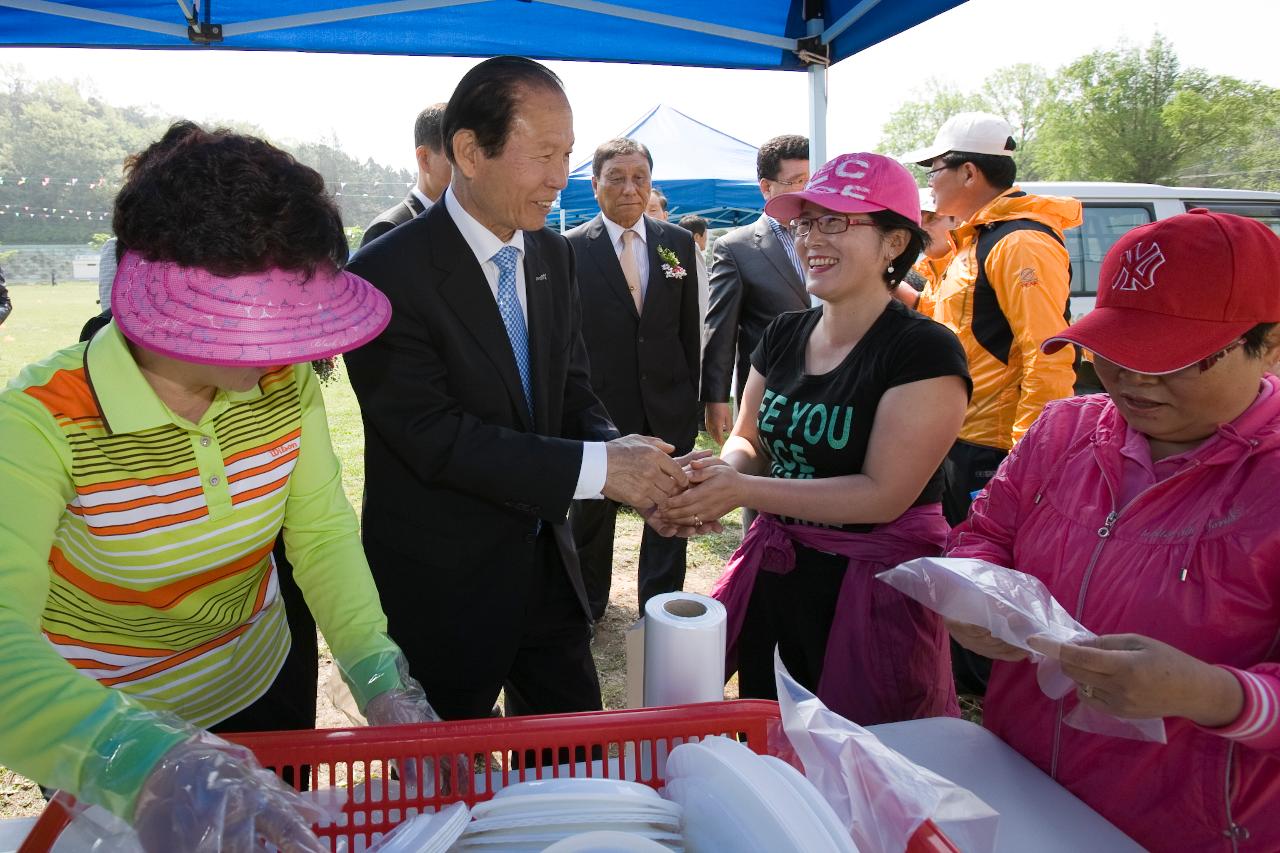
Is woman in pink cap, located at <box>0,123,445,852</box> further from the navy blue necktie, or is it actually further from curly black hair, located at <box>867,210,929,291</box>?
curly black hair, located at <box>867,210,929,291</box>

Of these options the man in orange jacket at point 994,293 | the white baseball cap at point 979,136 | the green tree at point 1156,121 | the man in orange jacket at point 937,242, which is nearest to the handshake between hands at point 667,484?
the man in orange jacket at point 994,293

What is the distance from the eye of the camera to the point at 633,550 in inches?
227

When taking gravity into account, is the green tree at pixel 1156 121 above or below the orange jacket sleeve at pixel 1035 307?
above

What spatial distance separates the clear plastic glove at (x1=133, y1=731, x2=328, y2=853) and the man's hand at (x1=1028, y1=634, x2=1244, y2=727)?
98 centimetres

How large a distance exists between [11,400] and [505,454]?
91 centimetres

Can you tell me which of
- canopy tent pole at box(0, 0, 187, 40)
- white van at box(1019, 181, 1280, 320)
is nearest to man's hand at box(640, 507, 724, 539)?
canopy tent pole at box(0, 0, 187, 40)

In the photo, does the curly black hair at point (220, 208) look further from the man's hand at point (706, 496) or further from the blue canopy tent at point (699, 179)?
the blue canopy tent at point (699, 179)


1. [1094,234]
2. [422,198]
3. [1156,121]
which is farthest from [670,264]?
[1156,121]

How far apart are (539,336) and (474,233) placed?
0.98 feet

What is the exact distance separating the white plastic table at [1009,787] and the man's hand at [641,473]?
80 centimetres

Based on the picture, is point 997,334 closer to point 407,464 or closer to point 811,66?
point 811,66

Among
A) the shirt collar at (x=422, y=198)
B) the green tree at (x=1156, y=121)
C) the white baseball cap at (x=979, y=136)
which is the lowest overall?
the shirt collar at (x=422, y=198)

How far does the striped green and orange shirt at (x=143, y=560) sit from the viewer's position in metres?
0.92

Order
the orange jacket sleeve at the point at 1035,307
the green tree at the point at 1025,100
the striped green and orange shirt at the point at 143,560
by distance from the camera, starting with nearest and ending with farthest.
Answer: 1. the striped green and orange shirt at the point at 143,560
2. the orange jacket sleeve at the point at 1035,307
3. the green tree at the point at 1025,100
